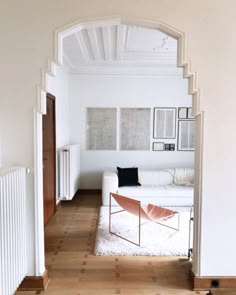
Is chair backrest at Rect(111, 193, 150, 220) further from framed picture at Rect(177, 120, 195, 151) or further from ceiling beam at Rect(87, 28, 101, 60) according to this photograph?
framed picture at Rect(177, 120, 195, 151)

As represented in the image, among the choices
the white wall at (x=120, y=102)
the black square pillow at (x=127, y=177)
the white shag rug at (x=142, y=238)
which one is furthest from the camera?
the white wall at (x=120, y=102)

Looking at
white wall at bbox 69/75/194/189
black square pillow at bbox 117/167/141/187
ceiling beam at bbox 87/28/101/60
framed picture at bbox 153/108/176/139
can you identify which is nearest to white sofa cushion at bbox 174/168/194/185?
white wall at bbox 69/75/194/189

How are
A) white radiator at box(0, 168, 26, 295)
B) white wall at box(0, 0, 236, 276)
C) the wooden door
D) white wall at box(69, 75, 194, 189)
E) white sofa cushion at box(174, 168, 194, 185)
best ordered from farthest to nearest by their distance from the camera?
1. white wall at box(69, 75, 194, 189)
2. white sofa cushion at box(174, 168, 194, 185)
3. the wooden door
4. white wall at box(0, 0, 236, 276)
5. white radiator at box(0, 168, 26, 295)

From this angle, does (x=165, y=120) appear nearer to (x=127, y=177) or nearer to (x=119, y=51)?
(x=127, y=177)

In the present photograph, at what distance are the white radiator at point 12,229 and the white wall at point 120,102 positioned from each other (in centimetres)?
395

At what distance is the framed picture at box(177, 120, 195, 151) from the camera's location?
6277mm

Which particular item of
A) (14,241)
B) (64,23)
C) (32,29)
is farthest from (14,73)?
(14,241)

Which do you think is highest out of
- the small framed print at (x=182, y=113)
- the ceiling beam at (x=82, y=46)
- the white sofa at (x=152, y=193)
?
the ceiling beam at (x=82, y=46)

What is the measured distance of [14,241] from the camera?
7.16 feet

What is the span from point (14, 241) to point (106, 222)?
2.30 m

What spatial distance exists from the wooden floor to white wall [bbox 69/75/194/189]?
2518mm

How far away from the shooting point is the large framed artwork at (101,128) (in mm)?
6289

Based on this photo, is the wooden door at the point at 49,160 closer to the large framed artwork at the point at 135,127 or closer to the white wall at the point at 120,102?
the white wall at the point at 120,102

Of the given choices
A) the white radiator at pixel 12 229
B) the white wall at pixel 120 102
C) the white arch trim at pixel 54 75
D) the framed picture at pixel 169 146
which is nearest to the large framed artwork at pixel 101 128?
the white wall at pixel 120 102
